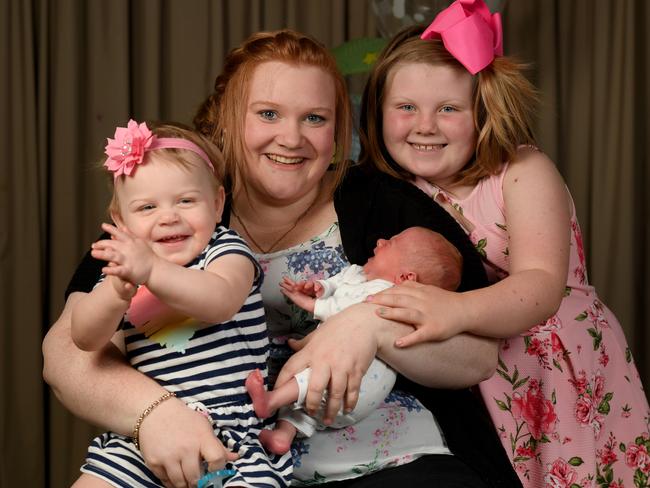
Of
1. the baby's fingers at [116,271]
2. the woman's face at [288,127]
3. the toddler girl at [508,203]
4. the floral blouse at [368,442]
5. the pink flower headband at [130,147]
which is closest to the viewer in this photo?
the baby's fingers at [116,271]

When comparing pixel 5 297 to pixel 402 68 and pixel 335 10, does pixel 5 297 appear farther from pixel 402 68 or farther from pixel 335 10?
pixel 402 68

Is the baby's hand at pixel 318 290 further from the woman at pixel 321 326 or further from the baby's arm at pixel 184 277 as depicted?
the baby's arm at pixel 184 277

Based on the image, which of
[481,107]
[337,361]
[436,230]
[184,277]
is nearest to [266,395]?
[337,361]

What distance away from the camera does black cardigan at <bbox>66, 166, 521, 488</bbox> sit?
2006mm

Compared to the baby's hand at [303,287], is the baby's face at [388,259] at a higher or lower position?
higher

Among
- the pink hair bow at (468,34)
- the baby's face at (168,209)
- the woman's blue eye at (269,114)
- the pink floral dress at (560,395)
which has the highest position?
the pink hair bow at (468,34)

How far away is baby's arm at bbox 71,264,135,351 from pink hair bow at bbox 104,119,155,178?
0.80 ft

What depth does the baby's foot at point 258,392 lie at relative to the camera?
173 centimetres

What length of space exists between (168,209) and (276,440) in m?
0.47

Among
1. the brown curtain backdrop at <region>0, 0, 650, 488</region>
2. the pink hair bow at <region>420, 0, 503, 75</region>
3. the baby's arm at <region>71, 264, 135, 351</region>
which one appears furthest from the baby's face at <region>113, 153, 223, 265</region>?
the brown curtain backdrop at <region>0, 0, 650, 488</region>

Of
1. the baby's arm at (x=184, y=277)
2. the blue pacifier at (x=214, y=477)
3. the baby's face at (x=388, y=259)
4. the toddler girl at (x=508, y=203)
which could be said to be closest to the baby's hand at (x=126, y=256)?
the baby's arm at (x=184, y=277)

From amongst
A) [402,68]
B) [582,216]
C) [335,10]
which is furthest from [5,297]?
[582,216]

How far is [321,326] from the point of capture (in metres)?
1.92

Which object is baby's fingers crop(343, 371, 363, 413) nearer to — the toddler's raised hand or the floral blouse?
the floral blouse
